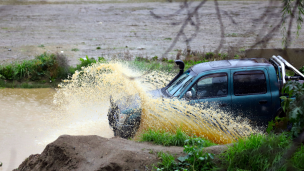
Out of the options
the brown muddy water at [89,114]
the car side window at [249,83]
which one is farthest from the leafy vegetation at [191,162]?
the car side window at [249,83]

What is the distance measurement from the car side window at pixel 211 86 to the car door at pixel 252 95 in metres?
0.18

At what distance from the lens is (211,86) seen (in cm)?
606

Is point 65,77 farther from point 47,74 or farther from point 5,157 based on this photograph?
point 5,157

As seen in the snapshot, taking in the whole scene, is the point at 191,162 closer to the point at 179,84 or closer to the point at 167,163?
the point at 167,163

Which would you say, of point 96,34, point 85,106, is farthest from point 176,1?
point 85,106

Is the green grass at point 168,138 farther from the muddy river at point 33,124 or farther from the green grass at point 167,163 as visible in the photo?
the muddy river at point 33,124

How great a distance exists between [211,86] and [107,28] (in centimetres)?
1274

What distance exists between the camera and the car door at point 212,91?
5.80 m

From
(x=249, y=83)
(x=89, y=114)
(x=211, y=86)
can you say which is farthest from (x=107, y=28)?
(x=249, y=83)

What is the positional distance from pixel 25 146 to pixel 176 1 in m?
19.1

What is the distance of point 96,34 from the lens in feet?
54.4

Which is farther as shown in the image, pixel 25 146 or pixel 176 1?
pixel 176 1

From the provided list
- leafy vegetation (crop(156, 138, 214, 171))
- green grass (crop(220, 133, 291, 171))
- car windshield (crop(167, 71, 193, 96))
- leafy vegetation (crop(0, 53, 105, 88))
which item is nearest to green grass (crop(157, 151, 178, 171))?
leafy vegetation (crop(156, 138, 214, 171))

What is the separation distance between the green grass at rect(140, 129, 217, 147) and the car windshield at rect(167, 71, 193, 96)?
1.16m
